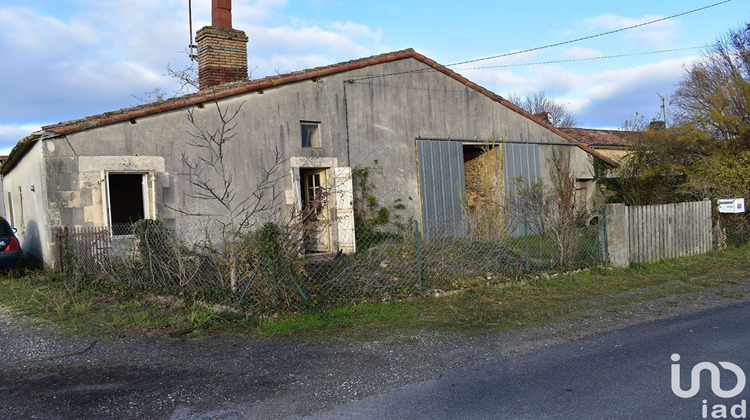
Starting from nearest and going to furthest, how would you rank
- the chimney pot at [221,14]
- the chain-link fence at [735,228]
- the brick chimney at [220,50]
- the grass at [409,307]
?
1. the grass at [409,307]
2. the chain-link fence at [735,228]
3. the brick chimney at [220,50]
4. the chimney pot at [221,14]

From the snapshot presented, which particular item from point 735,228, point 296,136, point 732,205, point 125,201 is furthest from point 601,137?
point 125,201

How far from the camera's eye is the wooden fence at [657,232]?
10062 mm

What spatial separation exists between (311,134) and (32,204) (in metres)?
6.27

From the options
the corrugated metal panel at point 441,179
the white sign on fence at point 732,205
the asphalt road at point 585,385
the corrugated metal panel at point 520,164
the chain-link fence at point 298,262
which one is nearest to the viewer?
the asphalt road at point 585,385

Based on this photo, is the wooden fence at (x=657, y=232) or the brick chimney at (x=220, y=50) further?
the brick chimney at (x=220, y=50)

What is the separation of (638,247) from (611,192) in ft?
26.0

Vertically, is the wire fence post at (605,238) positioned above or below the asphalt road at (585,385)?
above

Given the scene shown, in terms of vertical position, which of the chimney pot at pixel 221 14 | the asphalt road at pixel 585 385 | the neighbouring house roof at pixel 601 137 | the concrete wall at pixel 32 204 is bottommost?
the asphalt road at pixel 585 385

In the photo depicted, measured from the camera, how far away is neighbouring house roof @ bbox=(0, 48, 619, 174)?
9.87m

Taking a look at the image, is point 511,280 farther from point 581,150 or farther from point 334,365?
point 581,150

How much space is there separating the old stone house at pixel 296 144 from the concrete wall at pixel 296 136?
0.02m

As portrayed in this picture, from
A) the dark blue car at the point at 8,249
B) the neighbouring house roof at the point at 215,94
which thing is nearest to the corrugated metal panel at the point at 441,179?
the neighbouring house roof at the point at 215,94

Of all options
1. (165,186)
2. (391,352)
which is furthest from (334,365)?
(165,186)

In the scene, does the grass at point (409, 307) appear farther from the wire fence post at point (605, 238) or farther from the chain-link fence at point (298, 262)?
the wire fence post at point (605, 238)
